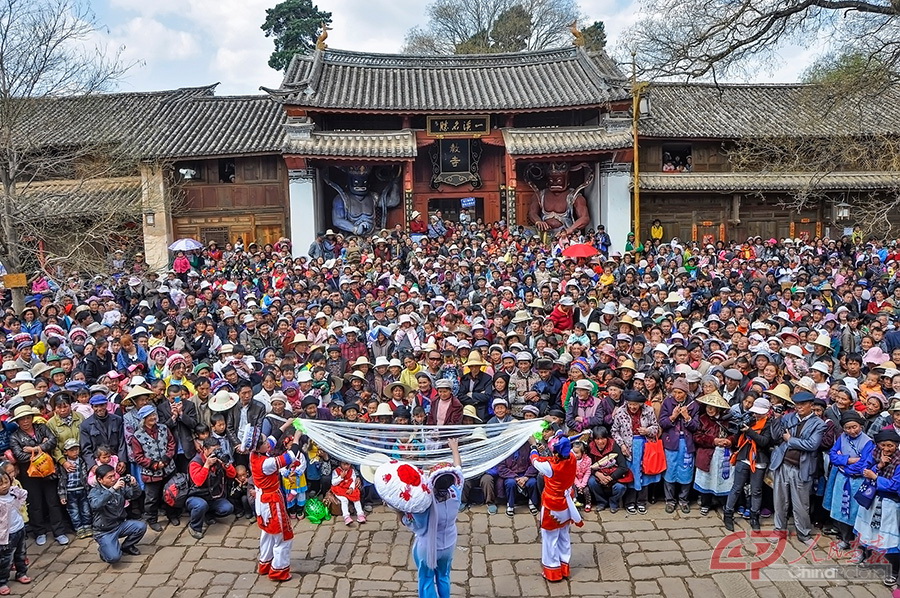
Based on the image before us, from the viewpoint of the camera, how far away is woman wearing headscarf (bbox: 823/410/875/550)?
6.67 metres

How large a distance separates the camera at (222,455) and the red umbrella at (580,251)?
33.9 feet

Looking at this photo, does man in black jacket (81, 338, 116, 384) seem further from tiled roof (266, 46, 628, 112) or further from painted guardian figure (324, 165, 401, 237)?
painted guardian figure (324, 165, 401, 237)

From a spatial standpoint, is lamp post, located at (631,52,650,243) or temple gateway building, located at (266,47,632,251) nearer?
lamp post, located at (631,52,650,243)

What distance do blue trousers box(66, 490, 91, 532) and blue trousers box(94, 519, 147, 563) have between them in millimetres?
638

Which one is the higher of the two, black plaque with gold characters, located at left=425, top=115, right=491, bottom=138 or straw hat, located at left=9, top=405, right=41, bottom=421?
black plaque with gold characters, located at left=425, top=115, right=491, bottom=138

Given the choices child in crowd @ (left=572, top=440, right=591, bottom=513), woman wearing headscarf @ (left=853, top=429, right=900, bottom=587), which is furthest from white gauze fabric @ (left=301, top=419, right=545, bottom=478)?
woman wearing headscarf @ (left=853, top=429, right=900, bottom=587)

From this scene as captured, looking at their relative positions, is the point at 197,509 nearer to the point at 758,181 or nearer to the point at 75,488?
the point at 75,488

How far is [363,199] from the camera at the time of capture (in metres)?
22.1

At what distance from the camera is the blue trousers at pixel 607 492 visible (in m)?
8.16

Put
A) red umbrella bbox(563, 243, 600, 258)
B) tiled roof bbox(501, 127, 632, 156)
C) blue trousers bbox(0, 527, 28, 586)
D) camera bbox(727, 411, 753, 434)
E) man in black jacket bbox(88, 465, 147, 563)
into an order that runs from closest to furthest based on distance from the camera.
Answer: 1. blue trousers bbox(0, 527, 28, 586)
2. man in black jacket bbox(88, 465, 147, 563)
3. camera bbox(727, 411, 753, 434)
4. red umbrella bbox(563, 243, 600, 258)
5. tiled roof bbox(501, 127, 632, 156)

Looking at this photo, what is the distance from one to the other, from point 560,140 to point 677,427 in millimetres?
14560

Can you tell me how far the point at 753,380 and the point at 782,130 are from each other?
1678 centimetres

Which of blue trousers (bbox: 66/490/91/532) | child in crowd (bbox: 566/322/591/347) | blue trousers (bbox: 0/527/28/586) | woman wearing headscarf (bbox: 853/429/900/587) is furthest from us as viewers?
child in crowd (bbox: 566/322/591/347)

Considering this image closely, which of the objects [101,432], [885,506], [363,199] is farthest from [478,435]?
[363,199]
